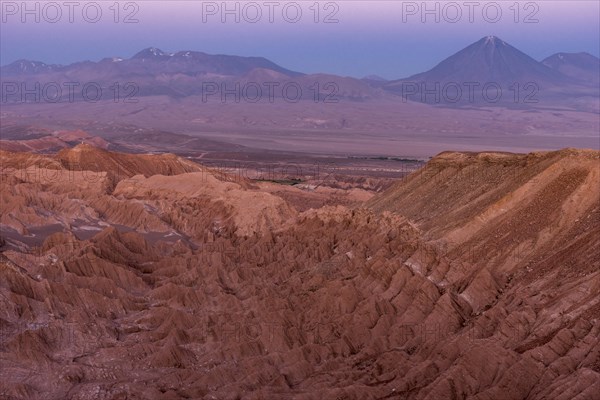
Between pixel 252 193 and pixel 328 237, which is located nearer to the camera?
pixel 328 237

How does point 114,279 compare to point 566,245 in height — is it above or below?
below

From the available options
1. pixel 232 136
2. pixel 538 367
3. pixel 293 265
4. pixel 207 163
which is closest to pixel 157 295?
pixel 293 265

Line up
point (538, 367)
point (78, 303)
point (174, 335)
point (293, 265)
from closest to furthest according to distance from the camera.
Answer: point (538, 367), point (174, 335), point (78, 303), point (293, 265)

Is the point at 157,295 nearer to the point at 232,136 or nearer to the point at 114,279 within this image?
the point at 114,279

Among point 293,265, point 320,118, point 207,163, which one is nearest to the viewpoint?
point 293,265

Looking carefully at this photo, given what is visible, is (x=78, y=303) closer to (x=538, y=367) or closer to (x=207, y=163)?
(x=538, y=367)

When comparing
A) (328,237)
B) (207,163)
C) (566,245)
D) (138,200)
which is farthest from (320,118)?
(566,245)
